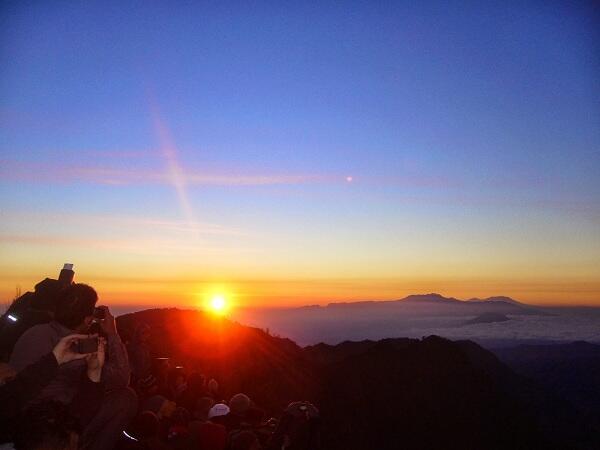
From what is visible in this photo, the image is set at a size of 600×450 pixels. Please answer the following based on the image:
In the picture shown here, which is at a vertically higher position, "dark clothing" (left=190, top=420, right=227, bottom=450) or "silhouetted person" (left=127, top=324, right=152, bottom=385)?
"silhouetted person" (left=127, top=324, right=152, bottom=385)

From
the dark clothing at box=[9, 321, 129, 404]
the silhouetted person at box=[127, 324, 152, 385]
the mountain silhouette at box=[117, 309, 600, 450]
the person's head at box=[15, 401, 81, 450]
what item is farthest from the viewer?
the mountain silhouette at box=[117, 309, 600, 450]

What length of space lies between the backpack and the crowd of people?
0.02 meters

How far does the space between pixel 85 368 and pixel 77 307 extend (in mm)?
596

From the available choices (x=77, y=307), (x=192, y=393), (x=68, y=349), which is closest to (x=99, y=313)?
(x=77, y=307)

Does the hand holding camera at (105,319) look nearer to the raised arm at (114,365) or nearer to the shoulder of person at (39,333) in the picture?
the raised arm at (114,365)

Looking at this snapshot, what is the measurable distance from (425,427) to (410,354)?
103 inches

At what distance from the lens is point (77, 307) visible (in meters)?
4.79

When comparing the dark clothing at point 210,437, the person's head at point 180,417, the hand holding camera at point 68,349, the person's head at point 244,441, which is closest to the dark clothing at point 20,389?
the hand holding camera at point 68,349

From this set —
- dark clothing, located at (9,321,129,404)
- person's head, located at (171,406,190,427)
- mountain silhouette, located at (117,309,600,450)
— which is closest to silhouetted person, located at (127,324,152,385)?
person's head, located at (171,406,190,427)

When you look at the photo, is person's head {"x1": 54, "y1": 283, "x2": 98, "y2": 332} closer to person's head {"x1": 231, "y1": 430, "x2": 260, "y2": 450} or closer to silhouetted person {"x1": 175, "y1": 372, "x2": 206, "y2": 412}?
person's head {"x1": 231, "y1": 430, "x2": 260, "y2": 450}

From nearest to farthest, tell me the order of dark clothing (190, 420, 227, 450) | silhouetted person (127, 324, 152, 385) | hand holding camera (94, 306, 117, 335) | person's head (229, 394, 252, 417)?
hand holding camera (94, 306, 117, 335), dark clothing (190, 420, 227, 450), silhouetted person (127, 324, 152, 385), person's head (229, 394, 252, 417)

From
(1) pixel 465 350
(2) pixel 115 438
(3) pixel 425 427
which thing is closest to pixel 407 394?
(3) pixel 425 427

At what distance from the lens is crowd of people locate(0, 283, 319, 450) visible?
3.07 meters

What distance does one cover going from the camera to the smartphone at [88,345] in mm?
3939
